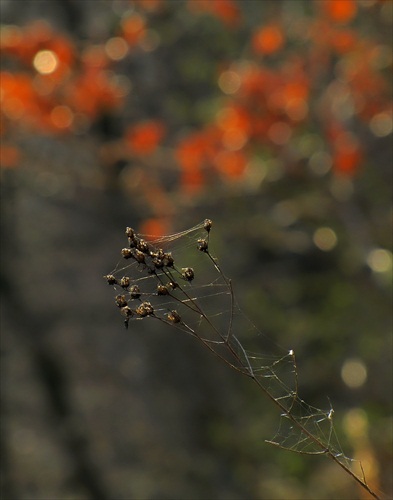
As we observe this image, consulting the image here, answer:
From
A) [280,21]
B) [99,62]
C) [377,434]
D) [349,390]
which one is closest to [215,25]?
[280,21]

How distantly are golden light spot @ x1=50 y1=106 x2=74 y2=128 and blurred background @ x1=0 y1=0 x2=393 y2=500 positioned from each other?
0.09 ft

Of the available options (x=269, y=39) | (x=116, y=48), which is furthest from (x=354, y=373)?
(x=116, y=48)

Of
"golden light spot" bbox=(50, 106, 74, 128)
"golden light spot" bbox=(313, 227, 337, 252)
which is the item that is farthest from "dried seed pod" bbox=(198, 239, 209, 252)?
"golden light spot" bbox=(313, 227, 337, 252)

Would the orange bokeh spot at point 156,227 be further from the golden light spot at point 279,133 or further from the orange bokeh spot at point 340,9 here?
the orange bokeh spot at point 340,9

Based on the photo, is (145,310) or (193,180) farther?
(193,180)

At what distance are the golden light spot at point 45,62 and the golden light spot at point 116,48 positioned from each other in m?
0.86

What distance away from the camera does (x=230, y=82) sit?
303 inches

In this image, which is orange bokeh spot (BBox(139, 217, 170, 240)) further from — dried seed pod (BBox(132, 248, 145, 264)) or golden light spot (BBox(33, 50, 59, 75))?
dried seed pod (BBox(132, 248, 145, 264))

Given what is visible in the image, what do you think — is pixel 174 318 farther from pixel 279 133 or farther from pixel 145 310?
pixel 279 133

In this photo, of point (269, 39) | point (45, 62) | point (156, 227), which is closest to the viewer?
point (45, 62)

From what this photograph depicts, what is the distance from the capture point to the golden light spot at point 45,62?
259 inches

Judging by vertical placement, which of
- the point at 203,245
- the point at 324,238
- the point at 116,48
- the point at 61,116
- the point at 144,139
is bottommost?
the point at 324,238

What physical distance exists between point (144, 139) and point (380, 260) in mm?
2623

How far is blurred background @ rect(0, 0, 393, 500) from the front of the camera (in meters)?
6.91
